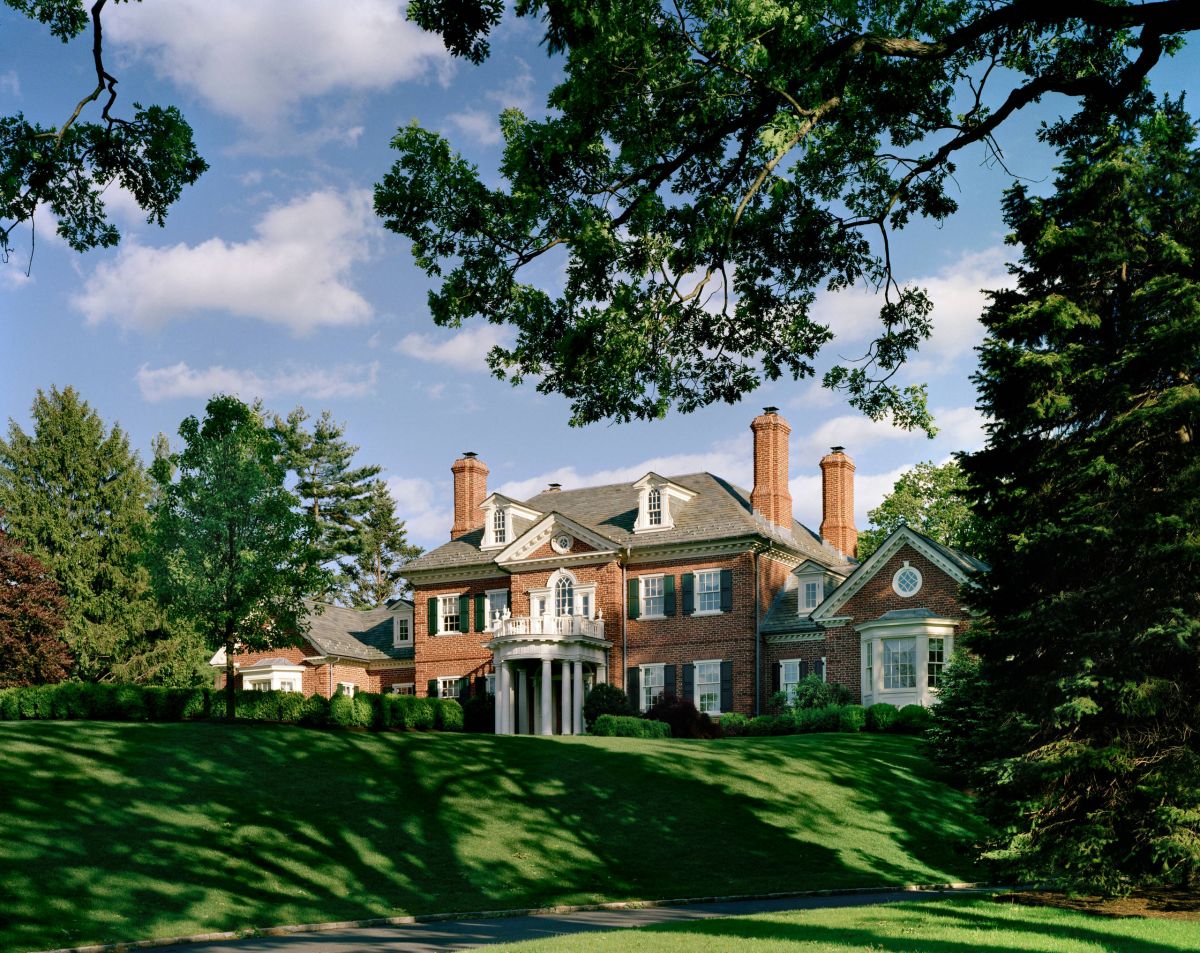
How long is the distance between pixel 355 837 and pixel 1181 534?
44.6ft

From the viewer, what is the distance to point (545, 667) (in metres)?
42.1

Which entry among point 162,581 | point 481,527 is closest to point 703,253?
point 162,581

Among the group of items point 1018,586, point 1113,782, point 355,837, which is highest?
point 1018,586

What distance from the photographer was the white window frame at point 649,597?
43562 mm

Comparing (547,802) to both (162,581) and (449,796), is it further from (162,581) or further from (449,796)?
(162,581)

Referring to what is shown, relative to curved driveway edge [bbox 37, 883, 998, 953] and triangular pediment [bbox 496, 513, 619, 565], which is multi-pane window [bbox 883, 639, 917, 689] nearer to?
triangular pediment [bbox 496, 513, 619, 565]

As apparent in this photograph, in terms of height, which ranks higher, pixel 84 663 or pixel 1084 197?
pixel 1084 197

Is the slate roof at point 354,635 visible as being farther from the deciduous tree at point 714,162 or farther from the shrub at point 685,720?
the deciduous tree at point 714,162

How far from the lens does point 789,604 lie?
42.5 metres

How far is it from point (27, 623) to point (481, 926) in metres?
36.3

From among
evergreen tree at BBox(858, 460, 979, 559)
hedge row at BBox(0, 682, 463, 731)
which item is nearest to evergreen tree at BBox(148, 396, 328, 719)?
hedge row at BBox(0, 682, 463, 731)

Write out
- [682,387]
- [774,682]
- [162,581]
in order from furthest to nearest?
[774,682]
[162,581]
[682,387]

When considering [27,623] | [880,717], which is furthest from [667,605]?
[27,623]

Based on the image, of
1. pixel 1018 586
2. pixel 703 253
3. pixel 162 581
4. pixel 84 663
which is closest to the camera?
pixel 703 253
